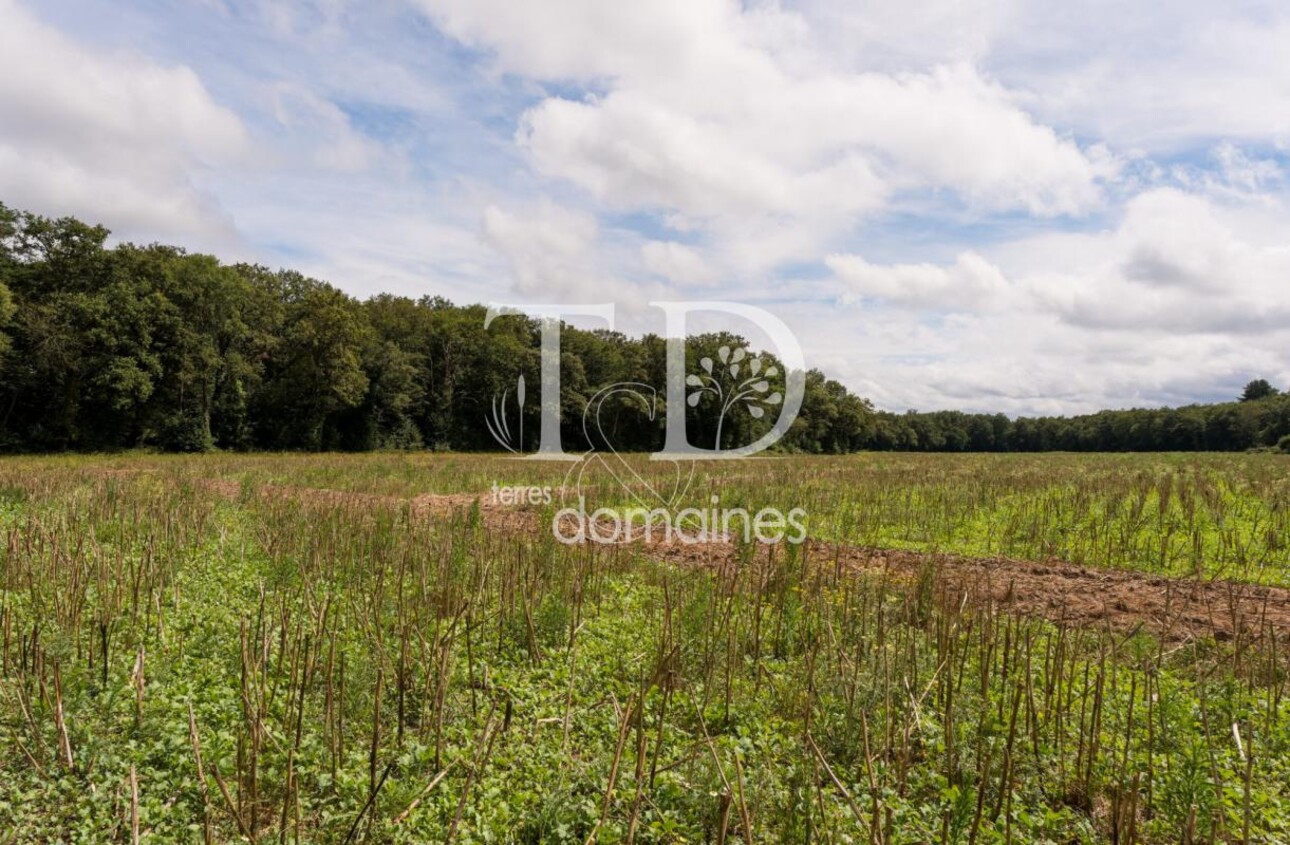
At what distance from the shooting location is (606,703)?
4.57 metres

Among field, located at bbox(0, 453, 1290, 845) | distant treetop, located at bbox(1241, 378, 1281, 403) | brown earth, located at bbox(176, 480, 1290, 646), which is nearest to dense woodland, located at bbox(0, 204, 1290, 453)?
brown earth, located at bbox(176, 480, 1290, 646)

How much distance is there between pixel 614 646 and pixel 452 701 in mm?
1619

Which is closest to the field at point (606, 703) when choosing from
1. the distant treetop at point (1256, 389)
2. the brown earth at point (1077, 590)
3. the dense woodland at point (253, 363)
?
the brown earth at point (1077, 590)

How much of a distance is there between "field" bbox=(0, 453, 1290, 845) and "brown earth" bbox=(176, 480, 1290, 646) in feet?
0.25

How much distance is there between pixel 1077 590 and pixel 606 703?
6.14 meters

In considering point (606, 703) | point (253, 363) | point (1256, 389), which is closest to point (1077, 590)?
point (606, 703)

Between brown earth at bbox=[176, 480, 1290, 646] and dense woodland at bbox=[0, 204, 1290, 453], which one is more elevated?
dense woodland at bbox=[0, 204, 1290, 453]

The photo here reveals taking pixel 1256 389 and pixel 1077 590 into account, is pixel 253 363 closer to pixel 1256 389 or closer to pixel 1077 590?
pixel 1077 590

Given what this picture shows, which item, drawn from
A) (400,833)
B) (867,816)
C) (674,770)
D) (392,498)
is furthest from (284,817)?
(392,498)

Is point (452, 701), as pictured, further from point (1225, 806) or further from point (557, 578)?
point (1225, 806)

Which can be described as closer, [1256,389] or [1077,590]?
[1077,590]

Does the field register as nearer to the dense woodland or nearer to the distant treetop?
the dense woodland

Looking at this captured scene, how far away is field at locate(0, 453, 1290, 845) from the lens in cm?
320

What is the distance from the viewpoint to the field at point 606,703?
3201 millimetres
